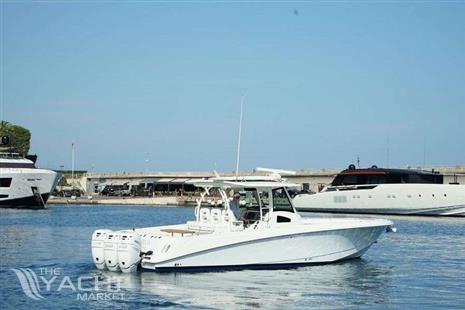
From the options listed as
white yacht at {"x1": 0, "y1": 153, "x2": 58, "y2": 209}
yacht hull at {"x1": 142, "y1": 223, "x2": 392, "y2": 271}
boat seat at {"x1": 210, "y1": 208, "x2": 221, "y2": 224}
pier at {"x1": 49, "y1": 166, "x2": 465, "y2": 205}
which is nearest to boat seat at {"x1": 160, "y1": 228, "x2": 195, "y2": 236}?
boat seat at {"x1": 210, "y1": 208, "x2": 221, "y2": 224}

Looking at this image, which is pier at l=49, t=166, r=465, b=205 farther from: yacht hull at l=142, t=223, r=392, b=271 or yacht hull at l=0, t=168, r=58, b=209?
yacht hull at l=142, t=223, r=392, b=271

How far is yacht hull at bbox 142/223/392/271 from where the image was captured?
2364 centimetres

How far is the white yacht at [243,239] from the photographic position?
2323cm

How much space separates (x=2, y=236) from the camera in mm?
41844

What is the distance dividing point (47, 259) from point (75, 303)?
9433mm

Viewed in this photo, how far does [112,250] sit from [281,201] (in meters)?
6.83

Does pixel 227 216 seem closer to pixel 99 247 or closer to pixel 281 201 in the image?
pixel 281 201

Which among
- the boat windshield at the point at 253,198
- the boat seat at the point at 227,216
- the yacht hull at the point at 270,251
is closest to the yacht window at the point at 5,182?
the boat windshield at the point at 253,198

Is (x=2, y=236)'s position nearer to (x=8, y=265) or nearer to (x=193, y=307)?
(x=8, y=265)

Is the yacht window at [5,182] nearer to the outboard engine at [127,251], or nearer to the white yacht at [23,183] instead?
the white yacht at [23,183]

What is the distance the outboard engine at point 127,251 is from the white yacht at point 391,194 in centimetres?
4748

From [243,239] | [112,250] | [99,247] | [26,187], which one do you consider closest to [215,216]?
[243,239]

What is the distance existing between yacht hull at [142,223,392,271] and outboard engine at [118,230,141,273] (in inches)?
20.3

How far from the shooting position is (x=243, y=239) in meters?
24.7
